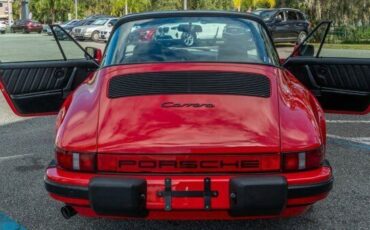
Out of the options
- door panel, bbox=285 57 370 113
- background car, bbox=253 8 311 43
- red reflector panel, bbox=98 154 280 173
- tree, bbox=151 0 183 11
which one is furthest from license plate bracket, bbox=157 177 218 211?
tree, bbox=151 0 183 11

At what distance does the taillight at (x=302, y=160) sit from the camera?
278 cm

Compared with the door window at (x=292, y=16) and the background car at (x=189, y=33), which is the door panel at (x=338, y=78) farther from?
the door window at (x=292, y=16)

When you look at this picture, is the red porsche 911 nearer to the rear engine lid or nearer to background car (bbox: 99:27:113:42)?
the rear engine lid

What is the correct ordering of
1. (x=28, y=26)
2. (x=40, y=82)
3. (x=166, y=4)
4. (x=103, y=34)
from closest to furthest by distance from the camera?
1. (x=40, y=82)
2. (x=103, y=34)
3. (x=28, y=26)
4. (x=166, y=4)

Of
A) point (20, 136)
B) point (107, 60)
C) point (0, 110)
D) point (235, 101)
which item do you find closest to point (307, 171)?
point (235, 101)

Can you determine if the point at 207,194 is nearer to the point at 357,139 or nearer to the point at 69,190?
the point at 69,190

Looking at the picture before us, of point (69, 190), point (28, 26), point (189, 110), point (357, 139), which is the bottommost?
point (28, 26)

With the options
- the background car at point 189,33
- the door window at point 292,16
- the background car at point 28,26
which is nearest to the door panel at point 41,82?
the background car at point 189,33

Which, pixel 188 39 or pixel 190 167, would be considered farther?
pixel 188 39

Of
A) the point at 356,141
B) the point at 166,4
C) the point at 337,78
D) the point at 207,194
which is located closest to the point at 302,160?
the point at 207,194

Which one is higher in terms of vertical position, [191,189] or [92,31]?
[191,189]

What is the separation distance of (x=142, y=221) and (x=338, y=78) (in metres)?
2.28

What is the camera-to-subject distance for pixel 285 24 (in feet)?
76.8

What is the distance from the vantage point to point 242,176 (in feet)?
8.95
